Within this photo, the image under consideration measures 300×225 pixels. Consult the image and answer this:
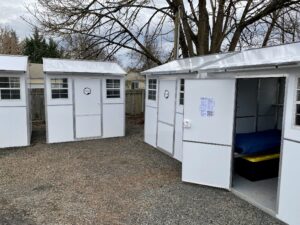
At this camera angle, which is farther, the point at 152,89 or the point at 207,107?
the point at 152,89

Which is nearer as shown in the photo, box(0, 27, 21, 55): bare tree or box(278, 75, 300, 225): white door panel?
box(278, 75, 300, 225): white door panel

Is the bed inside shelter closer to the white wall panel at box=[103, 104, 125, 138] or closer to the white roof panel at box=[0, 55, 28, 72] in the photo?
the white wall panel at box=[103, 104, 125, 138]

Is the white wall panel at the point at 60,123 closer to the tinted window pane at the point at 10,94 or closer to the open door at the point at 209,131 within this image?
the tinted window pane at the point at 10,94

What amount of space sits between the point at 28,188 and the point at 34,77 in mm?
10912

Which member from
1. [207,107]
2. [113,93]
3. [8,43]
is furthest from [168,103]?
[8,43]

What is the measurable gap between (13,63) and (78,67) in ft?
6.07

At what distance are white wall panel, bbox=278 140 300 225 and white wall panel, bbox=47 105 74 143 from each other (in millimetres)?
6303

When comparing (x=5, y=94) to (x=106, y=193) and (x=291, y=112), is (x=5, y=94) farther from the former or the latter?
(x=291, y=112)

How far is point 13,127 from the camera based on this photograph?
23.5 ft

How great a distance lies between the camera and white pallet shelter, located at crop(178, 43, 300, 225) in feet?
10.9

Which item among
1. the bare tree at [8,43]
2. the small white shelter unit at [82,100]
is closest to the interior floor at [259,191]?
the small white shelter unit at [82,100]

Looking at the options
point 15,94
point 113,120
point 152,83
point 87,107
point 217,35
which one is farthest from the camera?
point 217,35

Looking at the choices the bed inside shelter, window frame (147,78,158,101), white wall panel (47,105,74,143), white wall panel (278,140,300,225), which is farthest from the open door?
white wall panel (47,105,74,143)

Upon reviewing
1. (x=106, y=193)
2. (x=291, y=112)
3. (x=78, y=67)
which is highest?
(x=78, y=67)
